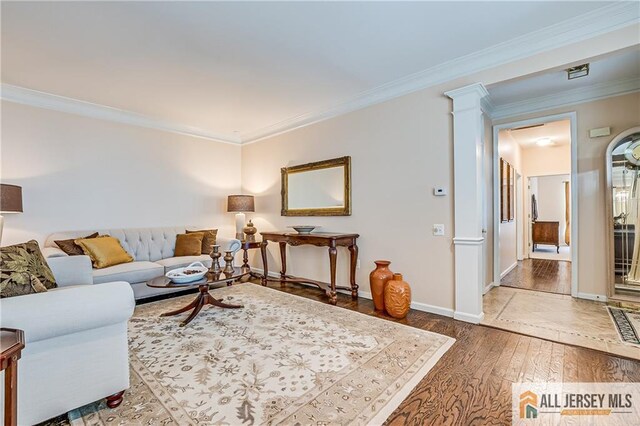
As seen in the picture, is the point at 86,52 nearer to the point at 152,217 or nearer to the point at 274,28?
the point at 274,28

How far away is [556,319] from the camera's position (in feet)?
9.53

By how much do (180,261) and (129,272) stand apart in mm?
629

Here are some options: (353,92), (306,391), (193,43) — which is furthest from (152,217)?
(306,391)

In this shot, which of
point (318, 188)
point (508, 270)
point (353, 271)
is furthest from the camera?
point (508, 270)

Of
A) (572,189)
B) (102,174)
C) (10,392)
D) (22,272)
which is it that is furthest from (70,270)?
(572,189)

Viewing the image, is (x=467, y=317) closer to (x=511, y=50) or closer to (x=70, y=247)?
(x=511, y=50)

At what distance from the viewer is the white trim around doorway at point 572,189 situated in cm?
361

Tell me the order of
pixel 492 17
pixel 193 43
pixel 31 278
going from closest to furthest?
pixel 31 278
pixel 492 17
pixel 193 43

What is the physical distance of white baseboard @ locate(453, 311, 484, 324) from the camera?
281 centimetres

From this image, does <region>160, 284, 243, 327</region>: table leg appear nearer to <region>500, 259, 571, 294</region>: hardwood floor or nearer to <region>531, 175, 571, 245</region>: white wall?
<region>500, 259, 571, 294</region>: hardwood floor

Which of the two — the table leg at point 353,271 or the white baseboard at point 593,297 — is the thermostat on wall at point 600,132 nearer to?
the white baseboard at point 593,297

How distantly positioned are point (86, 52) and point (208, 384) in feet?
10.1

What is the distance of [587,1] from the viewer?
2.07m

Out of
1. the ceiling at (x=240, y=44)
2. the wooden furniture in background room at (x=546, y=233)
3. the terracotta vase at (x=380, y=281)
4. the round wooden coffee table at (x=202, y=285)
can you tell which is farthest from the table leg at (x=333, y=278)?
the wooden furniture in background room at (x=546, y=233)
